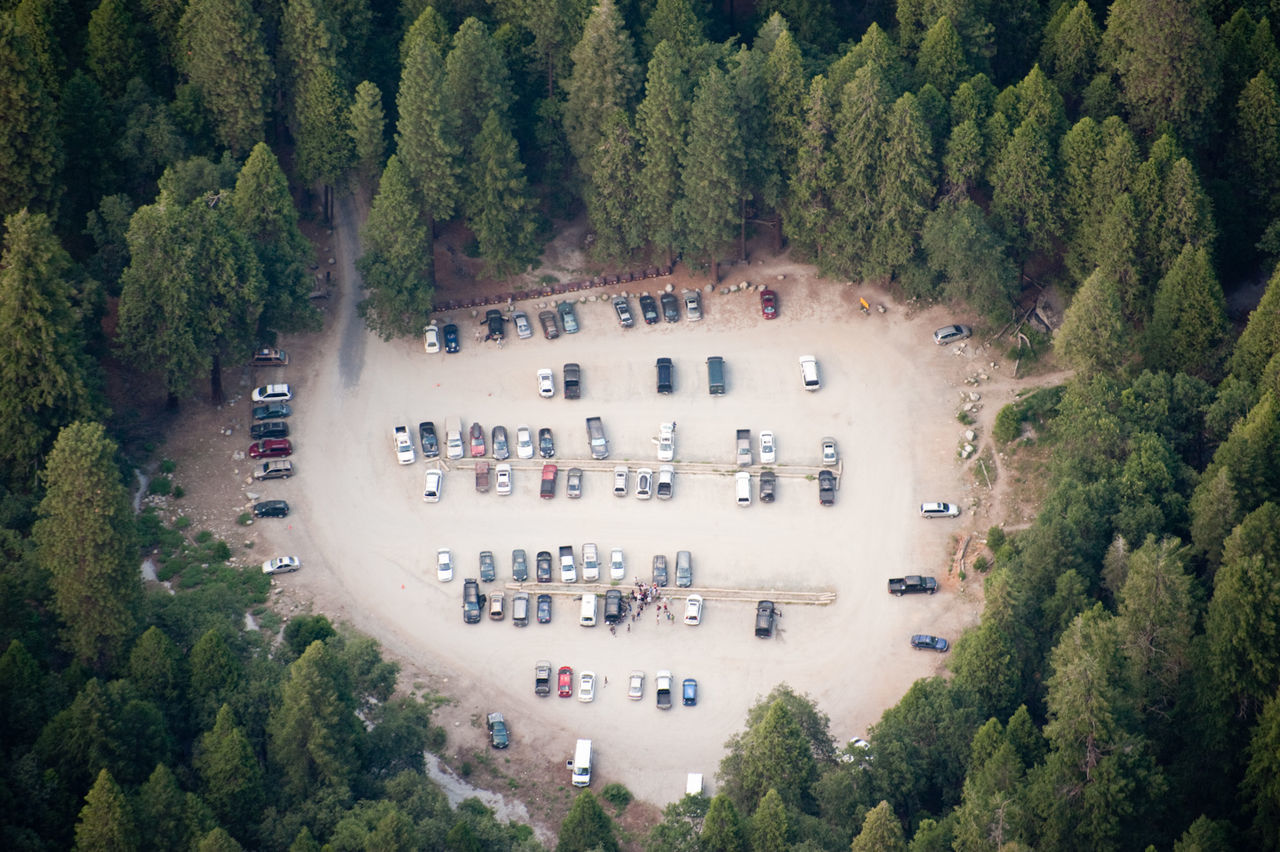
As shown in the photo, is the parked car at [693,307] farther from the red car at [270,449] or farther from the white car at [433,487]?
the red car at [270,449]

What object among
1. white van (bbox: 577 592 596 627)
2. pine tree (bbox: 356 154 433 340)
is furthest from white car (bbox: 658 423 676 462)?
pine tree (bbox: 356 154 433 340)

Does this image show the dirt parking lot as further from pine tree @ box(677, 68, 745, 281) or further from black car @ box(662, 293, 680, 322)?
pine tree @ box(677, 68, 745, 281)

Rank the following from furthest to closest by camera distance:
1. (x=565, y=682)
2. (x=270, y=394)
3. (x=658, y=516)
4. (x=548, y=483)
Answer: (x=270, y=394)
(x=548, y=483)
(x=658, y=516)
(x=565, y=682)

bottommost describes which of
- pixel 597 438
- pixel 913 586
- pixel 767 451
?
pixel 913 586

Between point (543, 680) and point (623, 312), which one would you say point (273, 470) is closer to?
point (543, 680)

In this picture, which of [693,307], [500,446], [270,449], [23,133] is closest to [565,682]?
[500,446]

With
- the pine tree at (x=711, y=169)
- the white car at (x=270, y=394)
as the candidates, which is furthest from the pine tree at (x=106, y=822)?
the pine tree at (x=711, y=169)
